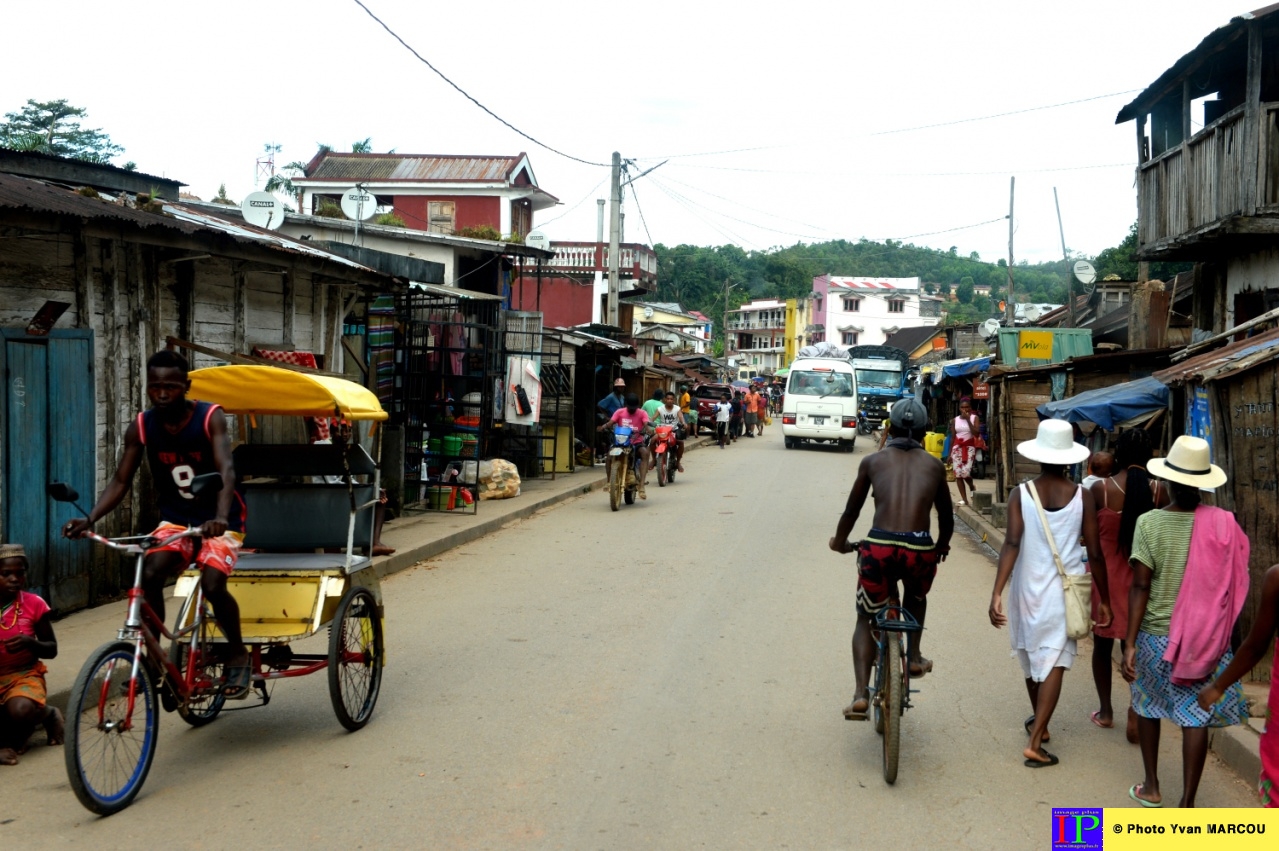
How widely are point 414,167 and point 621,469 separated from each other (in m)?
21.4

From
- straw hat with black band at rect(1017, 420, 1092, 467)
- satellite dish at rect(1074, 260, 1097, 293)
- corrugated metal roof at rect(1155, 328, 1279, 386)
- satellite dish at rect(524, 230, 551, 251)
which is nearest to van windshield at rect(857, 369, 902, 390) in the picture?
satellite dish at rect(1074, 260, 1097, 293)

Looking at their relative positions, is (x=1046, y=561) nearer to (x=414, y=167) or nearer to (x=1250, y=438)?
(x=1250, y=438)

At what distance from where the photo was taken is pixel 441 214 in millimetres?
34375

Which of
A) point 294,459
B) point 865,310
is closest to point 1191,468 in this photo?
point 294,459

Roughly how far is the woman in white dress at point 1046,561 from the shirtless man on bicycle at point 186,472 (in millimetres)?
3771

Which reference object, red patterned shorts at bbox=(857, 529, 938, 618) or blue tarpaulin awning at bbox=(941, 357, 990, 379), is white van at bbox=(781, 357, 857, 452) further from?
red patterned shorts at bbox=(857, 529, 938, 618)

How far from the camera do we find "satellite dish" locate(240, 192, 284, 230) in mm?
15445

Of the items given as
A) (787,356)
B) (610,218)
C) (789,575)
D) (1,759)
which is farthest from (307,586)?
(787,356)

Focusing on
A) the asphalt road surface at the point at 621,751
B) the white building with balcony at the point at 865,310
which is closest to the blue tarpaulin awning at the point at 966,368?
the asphalt road surface at the point at 621,751

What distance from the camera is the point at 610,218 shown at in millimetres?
28859

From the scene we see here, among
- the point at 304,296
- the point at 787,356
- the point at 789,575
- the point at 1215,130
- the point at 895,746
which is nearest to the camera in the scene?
the point at 895,746

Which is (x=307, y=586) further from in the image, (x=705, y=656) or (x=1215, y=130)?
(x=1215, y=130)

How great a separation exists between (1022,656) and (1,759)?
16.8 ft

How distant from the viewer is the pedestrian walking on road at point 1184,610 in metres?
4.78
